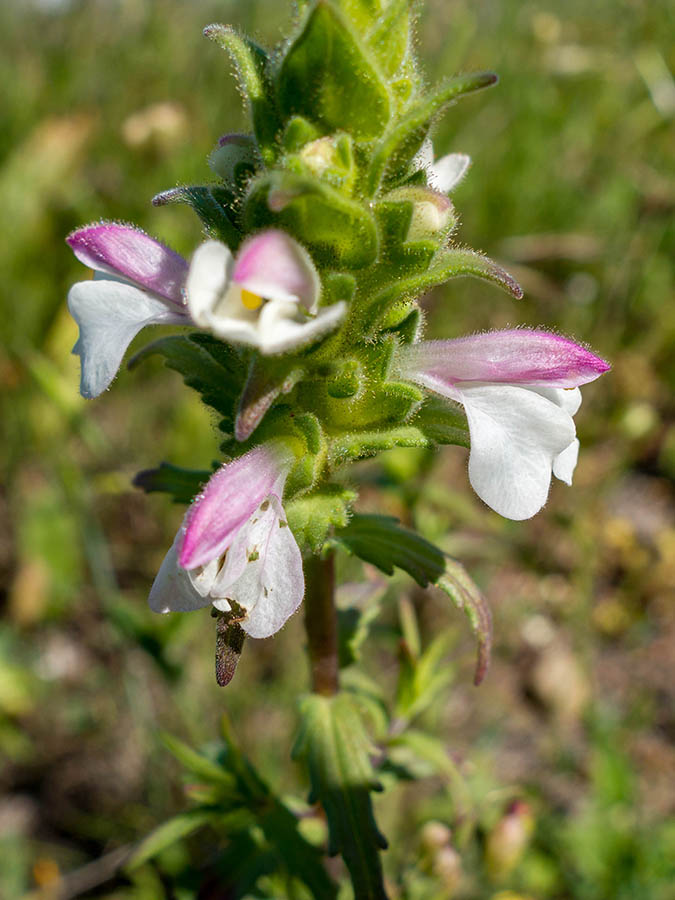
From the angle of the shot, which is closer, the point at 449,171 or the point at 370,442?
the point at 370,442

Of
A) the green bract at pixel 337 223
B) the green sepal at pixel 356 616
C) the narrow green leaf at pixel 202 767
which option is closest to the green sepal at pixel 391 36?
the green bract at pixel 337 223

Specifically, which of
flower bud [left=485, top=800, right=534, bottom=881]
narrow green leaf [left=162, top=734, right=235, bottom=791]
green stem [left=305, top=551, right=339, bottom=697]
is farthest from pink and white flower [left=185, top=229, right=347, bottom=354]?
flower bud [left=485, top=800, right=534, bottom=881]

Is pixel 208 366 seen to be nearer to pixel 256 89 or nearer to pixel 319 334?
pixel 319 334

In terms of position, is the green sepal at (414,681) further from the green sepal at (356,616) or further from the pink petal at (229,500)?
the pink petal at (229,500)

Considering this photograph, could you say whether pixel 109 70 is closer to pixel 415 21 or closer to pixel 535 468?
pixel 415 21

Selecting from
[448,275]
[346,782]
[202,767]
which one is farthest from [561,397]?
[202,767]

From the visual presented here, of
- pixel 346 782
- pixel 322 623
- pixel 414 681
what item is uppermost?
pixel 322 623
